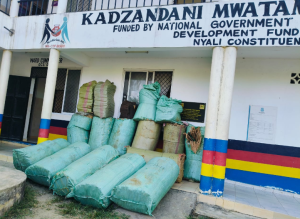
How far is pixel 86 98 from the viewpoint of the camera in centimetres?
604

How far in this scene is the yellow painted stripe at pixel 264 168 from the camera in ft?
15.6

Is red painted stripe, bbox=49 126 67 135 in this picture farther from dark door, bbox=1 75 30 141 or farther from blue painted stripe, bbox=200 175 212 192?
blue painted stripe, bbox=200 175 212 192

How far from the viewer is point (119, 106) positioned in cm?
625

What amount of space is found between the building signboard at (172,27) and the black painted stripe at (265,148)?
7.27 feet

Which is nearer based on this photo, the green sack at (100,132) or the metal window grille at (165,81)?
the green sack at (100,132)

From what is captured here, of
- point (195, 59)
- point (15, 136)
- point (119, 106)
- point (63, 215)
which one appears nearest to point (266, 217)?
point (63, 215)

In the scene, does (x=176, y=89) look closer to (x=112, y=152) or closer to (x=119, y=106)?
(x=119, y=106)

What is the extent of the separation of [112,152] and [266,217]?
290 cm

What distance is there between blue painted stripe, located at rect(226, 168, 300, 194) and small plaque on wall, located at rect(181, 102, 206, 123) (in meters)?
1.39

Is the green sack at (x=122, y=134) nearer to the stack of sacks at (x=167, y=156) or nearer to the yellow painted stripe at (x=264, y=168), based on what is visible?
the stack of sacks at (x=167, y=156)

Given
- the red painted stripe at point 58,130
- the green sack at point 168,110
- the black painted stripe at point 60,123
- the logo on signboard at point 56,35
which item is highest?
the logo on signboard at point 56,35

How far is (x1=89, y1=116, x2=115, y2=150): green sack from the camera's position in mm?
5471

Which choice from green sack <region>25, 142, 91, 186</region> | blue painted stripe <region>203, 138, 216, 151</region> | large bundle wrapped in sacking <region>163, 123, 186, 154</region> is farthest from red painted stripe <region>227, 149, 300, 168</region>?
green sack <region>25, 142, 91, 186</region>

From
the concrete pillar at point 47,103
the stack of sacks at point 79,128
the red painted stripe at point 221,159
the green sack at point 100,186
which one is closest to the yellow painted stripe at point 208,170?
the red painted stripe at point 221,159
